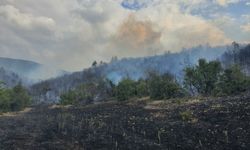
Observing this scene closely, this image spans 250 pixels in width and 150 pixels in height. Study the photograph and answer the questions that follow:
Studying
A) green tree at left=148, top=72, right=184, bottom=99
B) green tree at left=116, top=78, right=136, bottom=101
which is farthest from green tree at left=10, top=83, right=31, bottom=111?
green tree at left=148, top=72, right=184, bottom=99

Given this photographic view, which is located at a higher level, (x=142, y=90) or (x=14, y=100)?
(x=142, y=90)

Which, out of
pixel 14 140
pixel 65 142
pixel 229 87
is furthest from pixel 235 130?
pixel 229 87

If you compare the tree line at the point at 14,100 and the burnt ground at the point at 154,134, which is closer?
the burnt ground at the point at 154,134

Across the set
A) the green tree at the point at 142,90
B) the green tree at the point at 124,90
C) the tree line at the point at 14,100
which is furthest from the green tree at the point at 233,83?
the tree line at the point at 14,100

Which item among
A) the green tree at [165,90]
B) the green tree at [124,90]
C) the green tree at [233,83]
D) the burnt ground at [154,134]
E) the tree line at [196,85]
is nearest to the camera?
the burnt ground at [154,134]

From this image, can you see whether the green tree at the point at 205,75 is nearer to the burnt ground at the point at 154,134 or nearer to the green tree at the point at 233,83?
the green tree at the point at 233,83

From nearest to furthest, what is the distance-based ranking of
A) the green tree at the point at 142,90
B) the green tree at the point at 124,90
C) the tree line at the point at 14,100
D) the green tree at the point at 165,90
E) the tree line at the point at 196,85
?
the tree line at the point at 196,85
the green tree at the point at 165,90
the tree line at the point at 14,100
the green tree at the point at 124,90
the green tree at the point at 142,90

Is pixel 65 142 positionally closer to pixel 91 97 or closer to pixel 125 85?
pixel 125 85

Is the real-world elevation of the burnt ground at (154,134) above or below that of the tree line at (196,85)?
below

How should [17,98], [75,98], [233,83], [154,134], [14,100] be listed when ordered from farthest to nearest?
1. [75,98]
2. [17,98]
3. [14,100]
4. [233,83]
5. [154,134]

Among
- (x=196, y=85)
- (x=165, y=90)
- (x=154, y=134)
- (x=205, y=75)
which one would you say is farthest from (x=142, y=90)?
(x=154, y=134)

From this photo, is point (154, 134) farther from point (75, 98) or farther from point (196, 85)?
point (75, 98)

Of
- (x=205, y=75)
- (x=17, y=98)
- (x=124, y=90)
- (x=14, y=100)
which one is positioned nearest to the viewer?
(x=205, y=75)

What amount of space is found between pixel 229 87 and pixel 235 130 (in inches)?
1474
